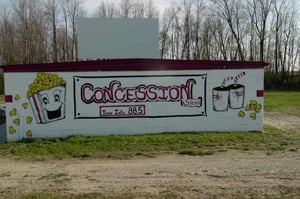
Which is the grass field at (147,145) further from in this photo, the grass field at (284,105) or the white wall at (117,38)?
the white wall at (117,38)

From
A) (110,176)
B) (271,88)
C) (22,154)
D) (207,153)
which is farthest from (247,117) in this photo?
(271,88)

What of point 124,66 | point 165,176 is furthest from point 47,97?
point 165,176

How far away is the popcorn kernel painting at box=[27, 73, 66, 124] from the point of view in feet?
30.3

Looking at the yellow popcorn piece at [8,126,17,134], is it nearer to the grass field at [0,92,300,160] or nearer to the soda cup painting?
the grass field at [0,92,300,160]

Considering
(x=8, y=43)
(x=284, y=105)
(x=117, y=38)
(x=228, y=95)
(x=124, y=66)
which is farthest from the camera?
(x=8, y=43)

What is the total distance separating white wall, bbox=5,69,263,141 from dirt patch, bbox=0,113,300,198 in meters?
2.50

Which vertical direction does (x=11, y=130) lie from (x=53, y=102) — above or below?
below

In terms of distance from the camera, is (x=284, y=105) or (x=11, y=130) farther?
(x=284, y=105)

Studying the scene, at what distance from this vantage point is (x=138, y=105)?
9633 mm

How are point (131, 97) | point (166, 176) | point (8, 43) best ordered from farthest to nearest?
point (8, 43)
point (131, 97)
point (166, 176)

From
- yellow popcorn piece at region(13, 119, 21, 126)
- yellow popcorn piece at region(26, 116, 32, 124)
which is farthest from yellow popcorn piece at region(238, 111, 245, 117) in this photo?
yellow popcorn piece at region(13, 119, 21, 126)

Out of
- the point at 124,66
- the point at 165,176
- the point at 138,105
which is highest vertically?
the point at 124,66

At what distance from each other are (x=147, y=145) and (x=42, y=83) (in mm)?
3772

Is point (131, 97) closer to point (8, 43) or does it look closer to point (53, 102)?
point (53, 102)
